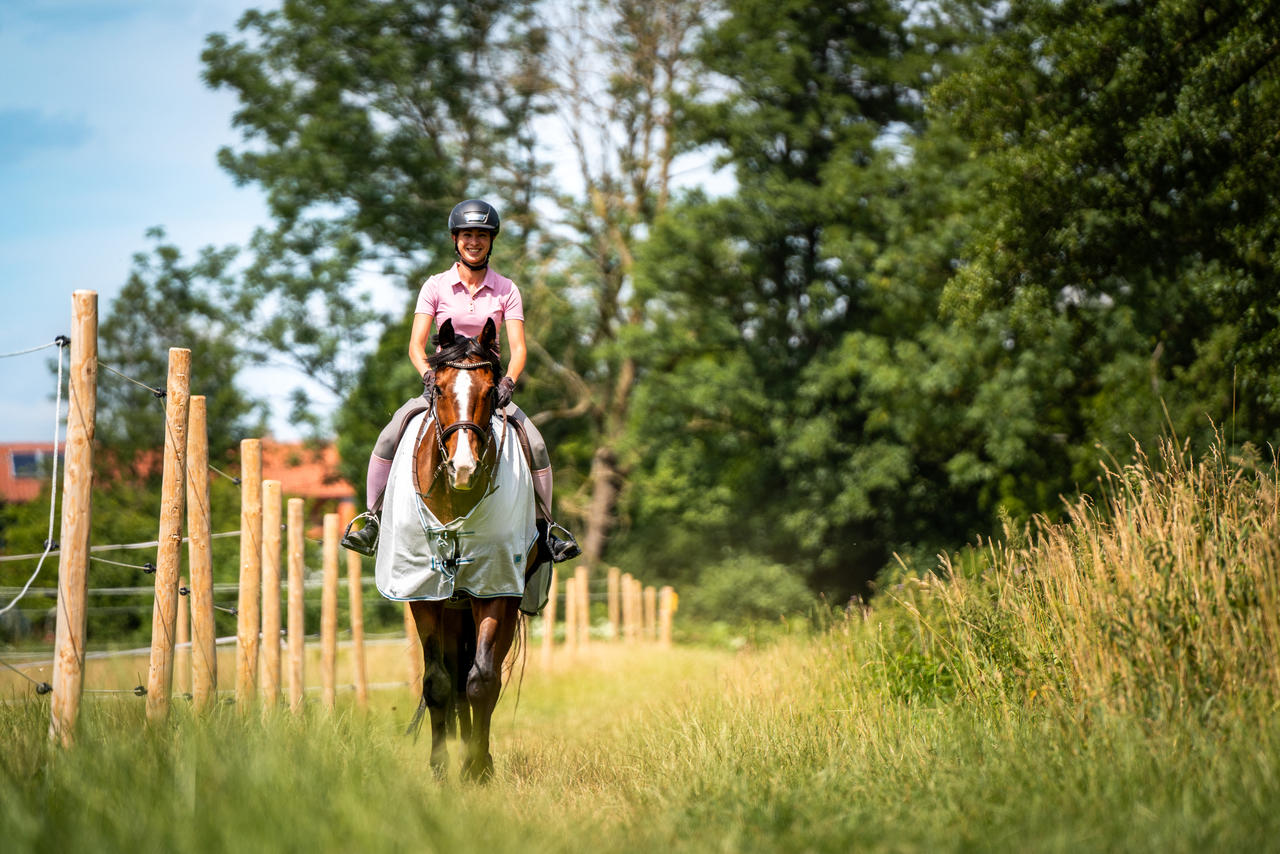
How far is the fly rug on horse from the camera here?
6.42 meters

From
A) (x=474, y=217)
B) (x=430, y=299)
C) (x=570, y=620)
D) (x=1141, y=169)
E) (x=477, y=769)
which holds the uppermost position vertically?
(x=1141, y=169)

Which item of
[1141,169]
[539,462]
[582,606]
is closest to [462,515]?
[539,462]

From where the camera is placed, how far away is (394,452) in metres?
7.27

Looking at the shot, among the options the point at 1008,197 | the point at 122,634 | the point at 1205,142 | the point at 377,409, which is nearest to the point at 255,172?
the point at 377,409

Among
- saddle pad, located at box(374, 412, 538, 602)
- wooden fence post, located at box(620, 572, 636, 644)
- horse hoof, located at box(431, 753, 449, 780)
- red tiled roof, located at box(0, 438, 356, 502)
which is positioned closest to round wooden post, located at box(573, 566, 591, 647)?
wooden fence post, located at box(620, 572, 636, 644)

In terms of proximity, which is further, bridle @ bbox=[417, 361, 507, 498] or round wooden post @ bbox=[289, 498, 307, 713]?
round wooden post @ bbox=[289, 498, 307, 713]

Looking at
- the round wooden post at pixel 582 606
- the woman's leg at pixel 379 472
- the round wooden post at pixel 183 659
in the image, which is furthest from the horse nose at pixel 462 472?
the round wooden post at pixel 582 606

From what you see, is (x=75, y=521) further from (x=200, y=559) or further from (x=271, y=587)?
(x=271, y=587)

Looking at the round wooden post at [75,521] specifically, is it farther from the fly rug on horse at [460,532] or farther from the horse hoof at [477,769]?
the horse hoof at [477,769]

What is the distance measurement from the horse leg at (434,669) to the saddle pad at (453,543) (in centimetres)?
18

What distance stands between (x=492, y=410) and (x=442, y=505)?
620 millimetres

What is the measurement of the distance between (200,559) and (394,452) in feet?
5.14

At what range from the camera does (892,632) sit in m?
8.93

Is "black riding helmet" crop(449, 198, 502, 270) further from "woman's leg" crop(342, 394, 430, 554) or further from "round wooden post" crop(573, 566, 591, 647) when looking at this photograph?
"round wooden post" crop(573, 566, 591, 647)
